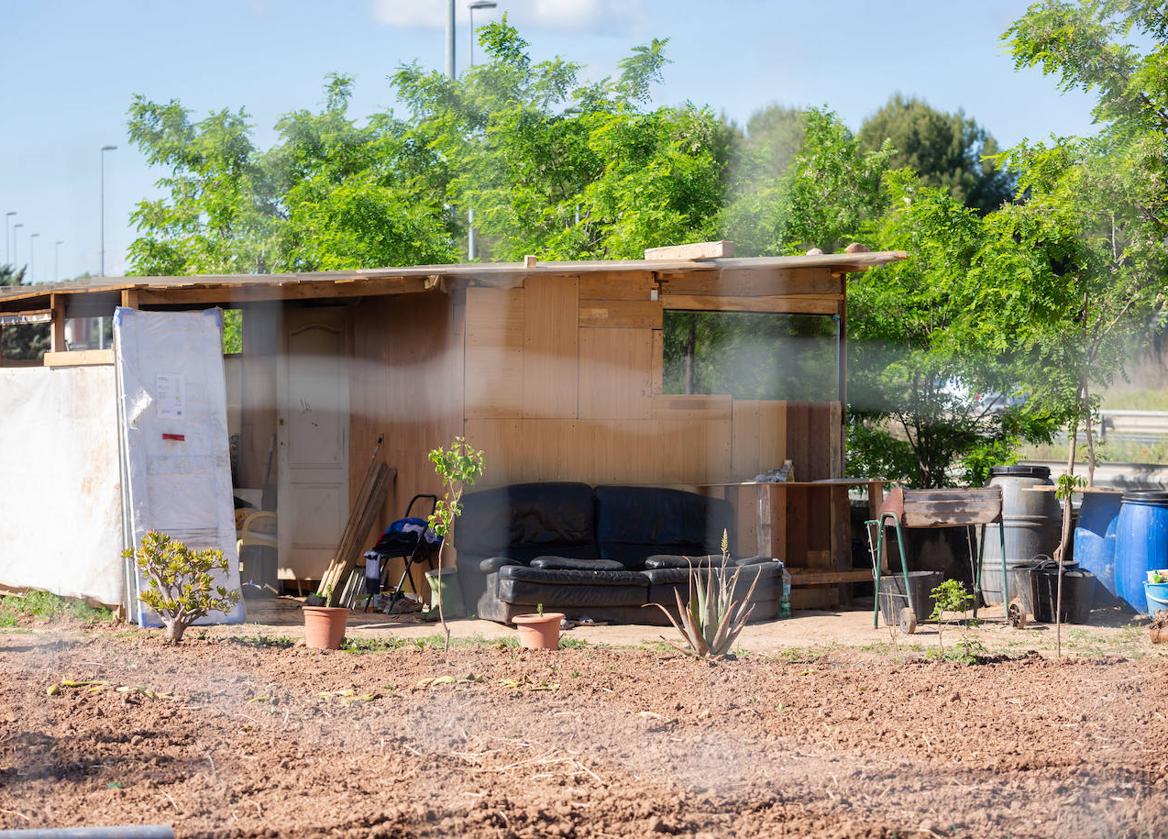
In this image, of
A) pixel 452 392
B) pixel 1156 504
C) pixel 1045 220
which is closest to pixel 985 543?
pixel 1156 504

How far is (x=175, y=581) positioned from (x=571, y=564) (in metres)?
2.95

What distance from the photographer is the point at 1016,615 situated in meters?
10.2

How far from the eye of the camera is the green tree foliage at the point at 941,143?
3212cm

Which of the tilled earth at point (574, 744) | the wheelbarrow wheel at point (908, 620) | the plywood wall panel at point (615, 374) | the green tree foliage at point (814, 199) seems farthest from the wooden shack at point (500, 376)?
the green tree foliage at point (814, 199)

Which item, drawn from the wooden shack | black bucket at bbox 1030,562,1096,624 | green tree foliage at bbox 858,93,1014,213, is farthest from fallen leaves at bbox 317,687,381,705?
green tree foliage at bbox 858,93,1014,213

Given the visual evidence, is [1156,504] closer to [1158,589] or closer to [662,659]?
[1158,589]

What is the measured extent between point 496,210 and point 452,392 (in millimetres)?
6778

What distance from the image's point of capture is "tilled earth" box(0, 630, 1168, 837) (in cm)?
466

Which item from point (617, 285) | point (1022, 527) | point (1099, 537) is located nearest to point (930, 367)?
point (1022, 527)

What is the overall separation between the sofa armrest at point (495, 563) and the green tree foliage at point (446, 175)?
5826 mm

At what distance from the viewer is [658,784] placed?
5062 millimetres

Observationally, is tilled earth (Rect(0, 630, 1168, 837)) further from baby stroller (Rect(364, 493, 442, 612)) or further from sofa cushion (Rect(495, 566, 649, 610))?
baby stroller (Rect(364, 493, 442, 612))

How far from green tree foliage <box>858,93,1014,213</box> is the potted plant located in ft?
85.5

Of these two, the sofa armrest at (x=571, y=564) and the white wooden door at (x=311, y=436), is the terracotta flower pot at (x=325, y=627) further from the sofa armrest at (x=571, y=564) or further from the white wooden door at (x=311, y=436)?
the white wooden door at (x=311, y=436)
